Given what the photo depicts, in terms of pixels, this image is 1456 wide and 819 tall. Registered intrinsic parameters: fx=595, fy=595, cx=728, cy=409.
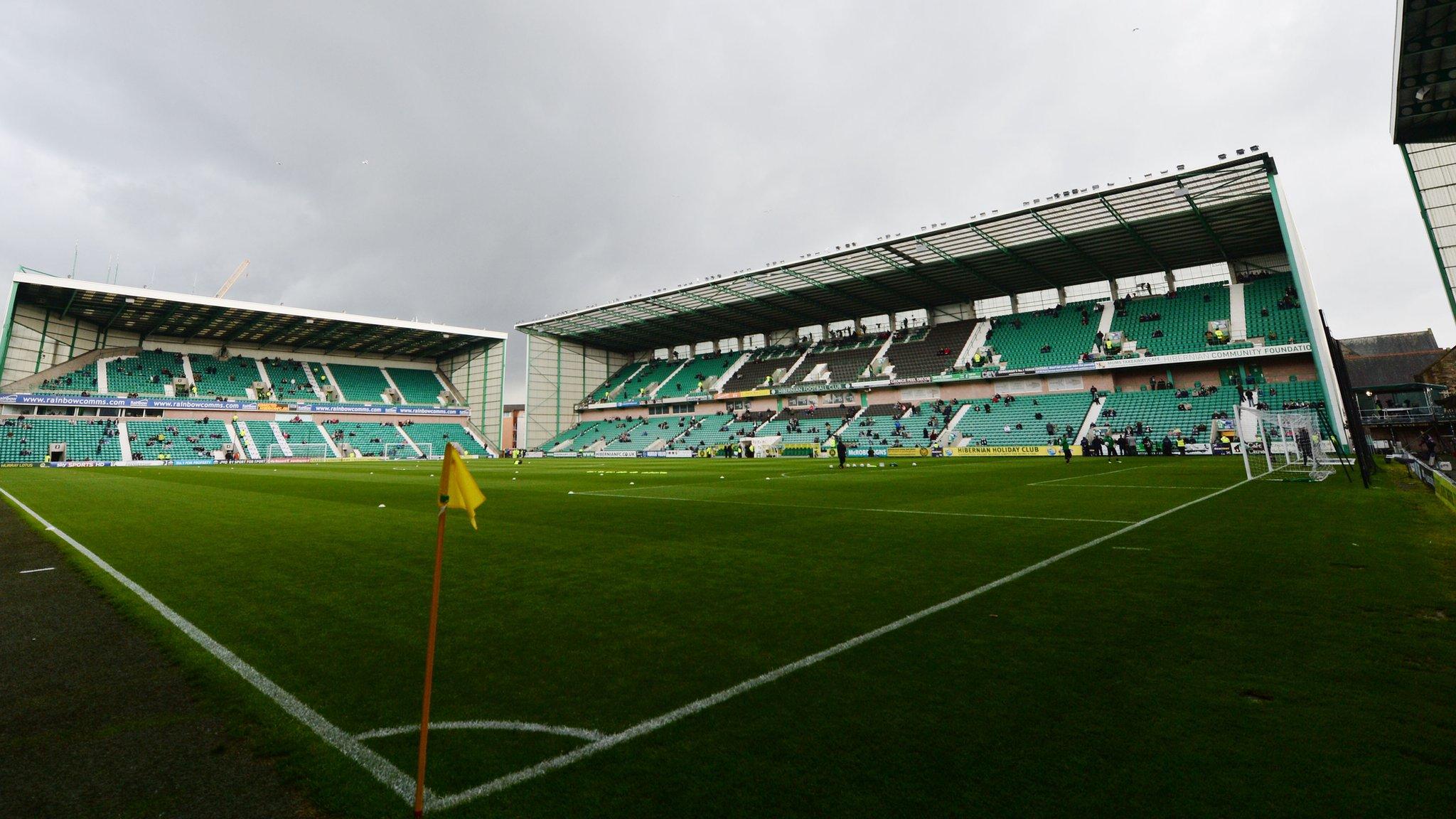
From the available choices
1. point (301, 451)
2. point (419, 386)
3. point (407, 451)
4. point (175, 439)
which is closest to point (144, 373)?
point (175, 439)

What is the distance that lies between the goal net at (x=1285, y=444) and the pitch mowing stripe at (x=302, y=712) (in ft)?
64.6

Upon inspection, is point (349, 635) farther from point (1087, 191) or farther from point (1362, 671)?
point (1087, 191)

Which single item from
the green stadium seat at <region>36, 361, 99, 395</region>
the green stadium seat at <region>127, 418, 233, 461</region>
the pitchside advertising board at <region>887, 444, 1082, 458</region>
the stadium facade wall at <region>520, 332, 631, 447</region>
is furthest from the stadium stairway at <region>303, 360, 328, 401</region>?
the pitchside advertising board at <region>887, 444, 1082, 458</region>

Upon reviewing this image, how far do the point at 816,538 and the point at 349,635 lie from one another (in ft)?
18.1

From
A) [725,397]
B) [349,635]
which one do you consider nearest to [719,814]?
[349,635]

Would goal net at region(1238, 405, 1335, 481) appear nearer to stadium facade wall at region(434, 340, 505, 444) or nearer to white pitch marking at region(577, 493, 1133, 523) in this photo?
white pitch marking at region(577, 493, 1133, 523)

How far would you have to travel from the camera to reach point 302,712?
3.08 metres

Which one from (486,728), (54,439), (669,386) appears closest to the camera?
(486,728)

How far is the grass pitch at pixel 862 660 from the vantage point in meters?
2.33

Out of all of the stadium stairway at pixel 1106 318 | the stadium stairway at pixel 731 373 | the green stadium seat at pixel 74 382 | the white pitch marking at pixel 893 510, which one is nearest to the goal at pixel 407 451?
the green stadium seat at pixel 74 382

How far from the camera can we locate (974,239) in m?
36.9

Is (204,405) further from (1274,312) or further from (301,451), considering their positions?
(1274,312)

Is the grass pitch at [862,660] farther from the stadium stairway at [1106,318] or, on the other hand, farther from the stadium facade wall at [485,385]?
the stadium facade wall at [485,385]

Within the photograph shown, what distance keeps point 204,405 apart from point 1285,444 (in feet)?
230
